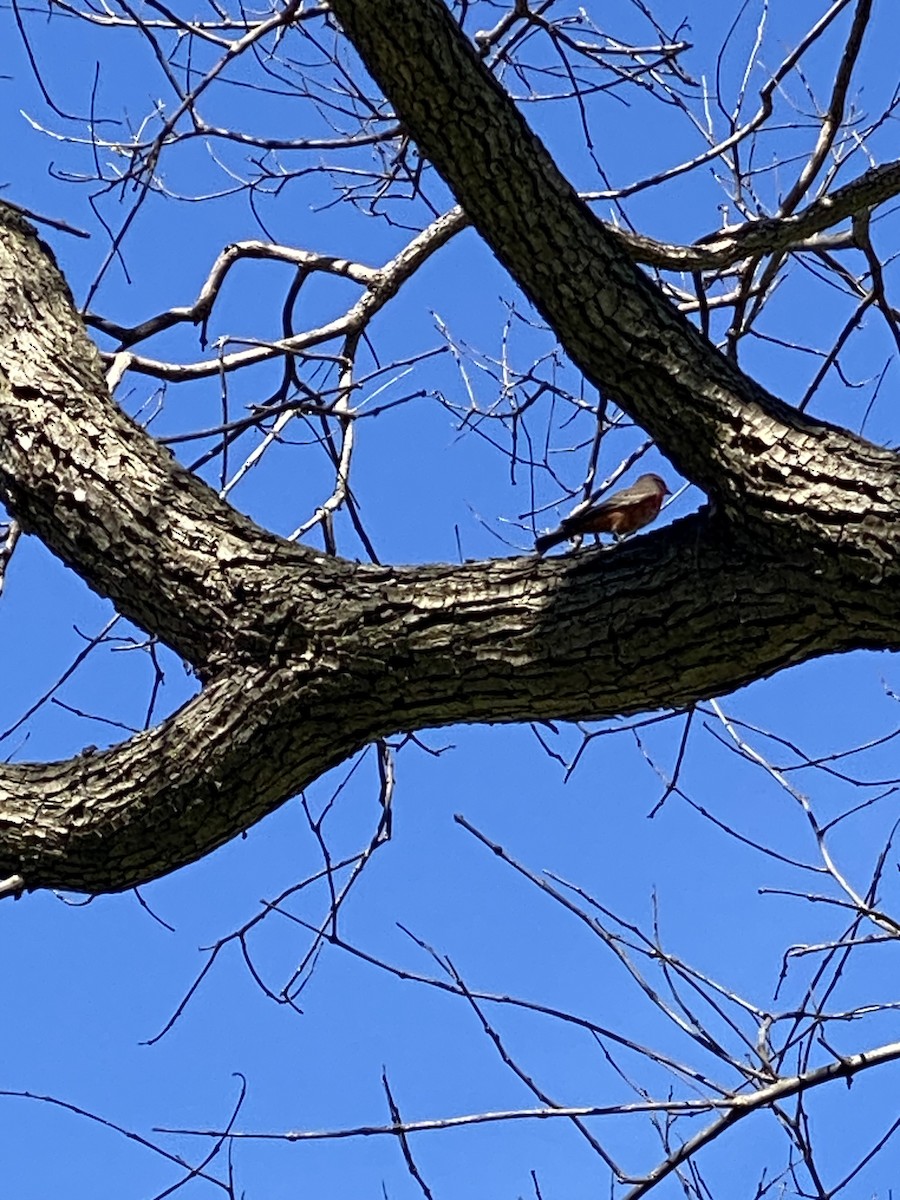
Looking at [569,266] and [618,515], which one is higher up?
[618,515]

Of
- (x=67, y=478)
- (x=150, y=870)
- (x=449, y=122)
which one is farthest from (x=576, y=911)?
(x=449, y=122)

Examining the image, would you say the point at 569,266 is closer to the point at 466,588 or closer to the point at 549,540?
the point at 466,588

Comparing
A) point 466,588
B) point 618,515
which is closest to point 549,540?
point 618,515

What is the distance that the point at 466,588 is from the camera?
265 centimetres

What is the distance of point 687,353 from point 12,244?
1.59 m

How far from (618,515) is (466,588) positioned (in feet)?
4.10

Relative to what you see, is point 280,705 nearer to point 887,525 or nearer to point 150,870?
point 150,870

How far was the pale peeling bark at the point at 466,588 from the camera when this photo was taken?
2.50m

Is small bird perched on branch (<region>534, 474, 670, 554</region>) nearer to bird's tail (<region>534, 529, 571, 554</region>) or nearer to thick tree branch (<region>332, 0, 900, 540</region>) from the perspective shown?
bird's tail (<region>534, 529, 571, 554</region>)

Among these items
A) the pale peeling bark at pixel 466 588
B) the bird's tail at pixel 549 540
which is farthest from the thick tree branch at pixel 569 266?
the bird's tail at pixel 549 540

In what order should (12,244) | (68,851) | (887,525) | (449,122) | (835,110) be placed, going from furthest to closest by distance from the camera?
(835,110)
(12,244)
(68,851)
(449,122)
(887,525)

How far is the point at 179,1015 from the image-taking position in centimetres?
372

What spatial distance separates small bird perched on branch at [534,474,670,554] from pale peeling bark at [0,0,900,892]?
3.43 ft

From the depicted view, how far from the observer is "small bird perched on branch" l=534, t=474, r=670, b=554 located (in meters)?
3.76
